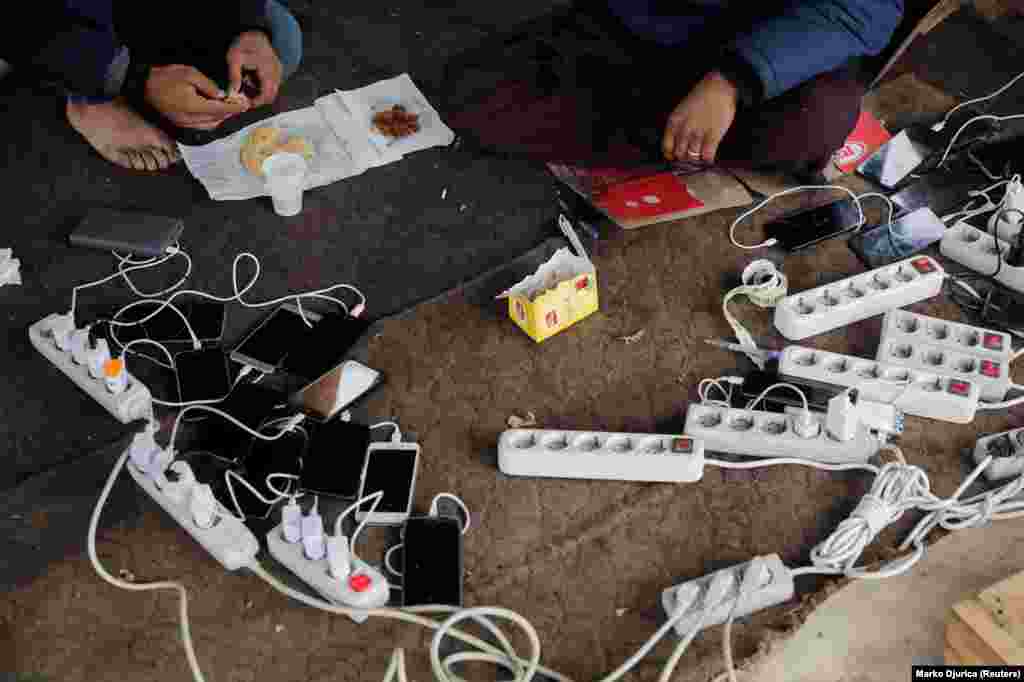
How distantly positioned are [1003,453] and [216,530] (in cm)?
110

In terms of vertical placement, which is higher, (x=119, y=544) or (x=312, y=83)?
(x=312, y=83)

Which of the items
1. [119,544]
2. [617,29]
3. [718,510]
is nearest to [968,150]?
[617,29]

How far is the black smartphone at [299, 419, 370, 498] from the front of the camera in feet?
4.67

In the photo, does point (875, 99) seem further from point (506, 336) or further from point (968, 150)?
point (506, 336)

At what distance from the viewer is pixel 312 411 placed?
154 centimetres

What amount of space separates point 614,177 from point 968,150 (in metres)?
0.69

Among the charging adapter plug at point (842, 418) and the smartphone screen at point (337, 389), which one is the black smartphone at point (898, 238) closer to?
the charging adapter plug at point (842, 418)

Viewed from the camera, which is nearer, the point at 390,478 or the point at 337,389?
the point at 390,478

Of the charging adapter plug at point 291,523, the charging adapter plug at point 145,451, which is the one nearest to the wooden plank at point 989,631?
the charging adapter plug at point 291,523

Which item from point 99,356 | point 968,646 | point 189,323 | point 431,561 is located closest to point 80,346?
point 99,356

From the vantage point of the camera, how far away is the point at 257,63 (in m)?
2.01

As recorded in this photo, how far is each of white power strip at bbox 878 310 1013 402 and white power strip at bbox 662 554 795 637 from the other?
444 millimetres

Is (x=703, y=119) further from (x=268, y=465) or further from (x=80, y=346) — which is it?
(x=80, y=346)

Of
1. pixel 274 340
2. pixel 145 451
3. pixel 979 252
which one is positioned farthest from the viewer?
pixel 979 252
